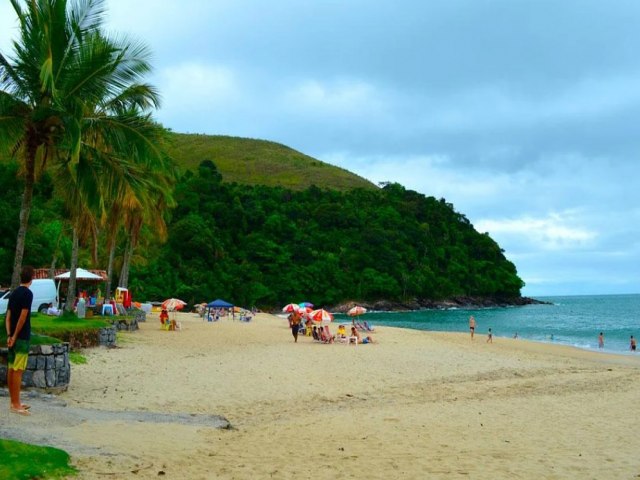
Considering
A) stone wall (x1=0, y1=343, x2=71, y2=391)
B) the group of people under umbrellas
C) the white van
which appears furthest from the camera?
the group of people under umbrellas

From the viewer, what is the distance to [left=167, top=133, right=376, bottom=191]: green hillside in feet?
370

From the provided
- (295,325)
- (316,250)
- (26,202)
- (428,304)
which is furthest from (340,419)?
(428,304)

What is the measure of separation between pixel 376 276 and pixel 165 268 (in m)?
33.2

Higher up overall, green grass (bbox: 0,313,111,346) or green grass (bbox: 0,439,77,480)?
green grass (bbox: 0,313,111,346)

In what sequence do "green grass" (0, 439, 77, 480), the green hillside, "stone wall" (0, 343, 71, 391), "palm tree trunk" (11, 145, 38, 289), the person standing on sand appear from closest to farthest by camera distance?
"green grass" (0, 439, 77, 480) → "stone wall" (0, 343, 71, 391) → "palm tree trunk" (11, 145, 38, 289) → the person standing on sand → the green hillside

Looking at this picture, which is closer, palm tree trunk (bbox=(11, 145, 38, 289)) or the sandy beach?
the sandy beach

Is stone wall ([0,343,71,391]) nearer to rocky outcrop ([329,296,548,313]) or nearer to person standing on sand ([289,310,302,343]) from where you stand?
person standing on sand ([289,310,302,343])

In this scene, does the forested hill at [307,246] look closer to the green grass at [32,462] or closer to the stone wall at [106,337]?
the stone wall at [106,337]

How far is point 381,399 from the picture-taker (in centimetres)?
1126

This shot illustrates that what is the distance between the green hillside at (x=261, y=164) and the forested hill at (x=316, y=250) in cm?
1206

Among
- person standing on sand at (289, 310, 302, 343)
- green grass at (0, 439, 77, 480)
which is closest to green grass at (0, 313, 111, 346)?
green grass at (0, 439, 77, 480)

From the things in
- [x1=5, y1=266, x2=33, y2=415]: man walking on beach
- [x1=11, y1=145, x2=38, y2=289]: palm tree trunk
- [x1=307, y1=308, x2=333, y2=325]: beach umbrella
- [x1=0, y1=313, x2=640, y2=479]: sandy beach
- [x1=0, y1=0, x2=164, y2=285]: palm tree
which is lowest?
[x1=0, y1=313, x2=640, y2=479]: sandy beach

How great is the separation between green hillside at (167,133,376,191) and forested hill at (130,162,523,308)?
39.6 ft

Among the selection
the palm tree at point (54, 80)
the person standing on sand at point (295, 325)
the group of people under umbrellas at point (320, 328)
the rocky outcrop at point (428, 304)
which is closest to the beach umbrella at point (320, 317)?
the group of people under umbrellas at point (320, 328)
